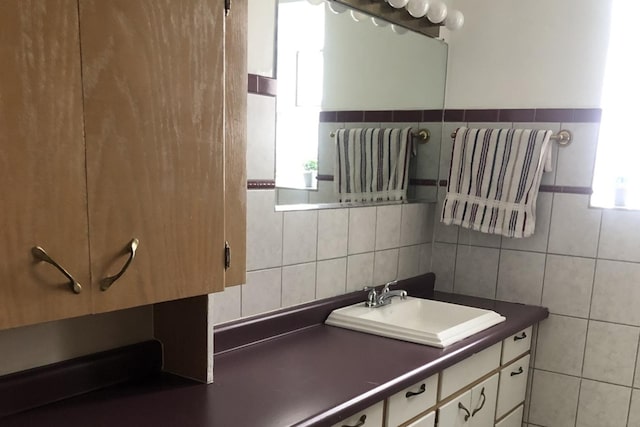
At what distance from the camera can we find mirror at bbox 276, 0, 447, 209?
6.19 ft

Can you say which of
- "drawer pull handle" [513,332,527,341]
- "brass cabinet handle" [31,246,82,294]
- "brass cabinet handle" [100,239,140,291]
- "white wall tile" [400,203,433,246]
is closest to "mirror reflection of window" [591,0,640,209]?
"drawer pull handle" [513,332,527,341]

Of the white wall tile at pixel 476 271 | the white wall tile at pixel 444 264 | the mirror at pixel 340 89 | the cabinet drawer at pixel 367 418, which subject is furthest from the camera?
the white wall tile at pixel 444 264

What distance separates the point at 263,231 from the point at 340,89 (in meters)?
0.84

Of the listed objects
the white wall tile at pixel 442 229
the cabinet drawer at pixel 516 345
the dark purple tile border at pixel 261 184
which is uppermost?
the dark purple tile border at pixel 261 184

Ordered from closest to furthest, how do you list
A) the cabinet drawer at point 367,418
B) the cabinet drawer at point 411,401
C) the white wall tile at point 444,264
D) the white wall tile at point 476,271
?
the cabinet drawer at point 367,418 → the cabinet drawer at point 411,401 → the white wall tile at point 476,271 → the white wall tile at point 444,264

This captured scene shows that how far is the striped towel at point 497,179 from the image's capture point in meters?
2.29

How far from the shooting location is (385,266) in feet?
7.68

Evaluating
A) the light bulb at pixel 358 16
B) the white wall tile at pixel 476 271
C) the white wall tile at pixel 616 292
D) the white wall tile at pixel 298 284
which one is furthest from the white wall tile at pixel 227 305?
the white wall tile at pixel 616 292

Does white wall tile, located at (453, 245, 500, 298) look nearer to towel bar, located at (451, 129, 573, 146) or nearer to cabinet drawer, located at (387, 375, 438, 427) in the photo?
towel bar, located at (451, 129, 573, 146)

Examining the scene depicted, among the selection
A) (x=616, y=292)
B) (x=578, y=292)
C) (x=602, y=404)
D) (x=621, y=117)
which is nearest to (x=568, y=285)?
(x=578, y=292)

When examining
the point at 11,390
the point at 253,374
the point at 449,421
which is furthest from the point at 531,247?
the point at 11,390

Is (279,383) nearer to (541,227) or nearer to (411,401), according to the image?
(411,401)

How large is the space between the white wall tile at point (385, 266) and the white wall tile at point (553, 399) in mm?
764

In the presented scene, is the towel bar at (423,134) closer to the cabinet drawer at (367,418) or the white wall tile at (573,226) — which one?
the white wall tile at (573,226)
